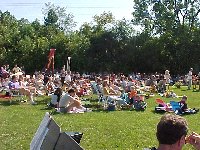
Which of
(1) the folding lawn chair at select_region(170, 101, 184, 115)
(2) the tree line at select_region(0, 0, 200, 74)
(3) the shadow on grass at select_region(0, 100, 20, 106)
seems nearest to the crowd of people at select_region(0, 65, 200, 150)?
(1) the folding lawn chair at select_region(170, 101, 184, 115)

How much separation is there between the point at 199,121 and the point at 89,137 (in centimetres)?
472

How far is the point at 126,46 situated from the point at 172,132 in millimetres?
42365

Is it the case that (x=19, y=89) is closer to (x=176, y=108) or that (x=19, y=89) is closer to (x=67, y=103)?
(x=67, y=103)

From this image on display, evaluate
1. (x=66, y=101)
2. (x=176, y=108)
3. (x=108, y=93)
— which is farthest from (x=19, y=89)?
(x=176, y=108)

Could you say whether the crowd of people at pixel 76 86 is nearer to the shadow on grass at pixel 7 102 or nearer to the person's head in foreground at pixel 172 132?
the shadow on grass at pixel 7 102

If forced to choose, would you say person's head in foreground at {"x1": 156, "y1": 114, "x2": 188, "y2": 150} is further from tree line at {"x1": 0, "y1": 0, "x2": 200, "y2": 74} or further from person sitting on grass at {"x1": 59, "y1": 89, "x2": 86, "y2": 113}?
tree line at {"x1": 0, "y1": 0, "x2": 200, "y2": 74}

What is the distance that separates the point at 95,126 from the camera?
12.4 meters

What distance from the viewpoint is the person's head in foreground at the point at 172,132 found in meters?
3.73

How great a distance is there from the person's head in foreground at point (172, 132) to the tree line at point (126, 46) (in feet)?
130

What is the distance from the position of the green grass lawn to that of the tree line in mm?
26411

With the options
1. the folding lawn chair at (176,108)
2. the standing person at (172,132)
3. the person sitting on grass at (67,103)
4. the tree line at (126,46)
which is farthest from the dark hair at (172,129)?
the tree line at (126,46)

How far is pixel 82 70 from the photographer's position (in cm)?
4522

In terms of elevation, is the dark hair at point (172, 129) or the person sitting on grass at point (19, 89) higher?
the dark hair at point (172, 129)

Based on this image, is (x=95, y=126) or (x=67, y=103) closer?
A: (x=95, y=126)
